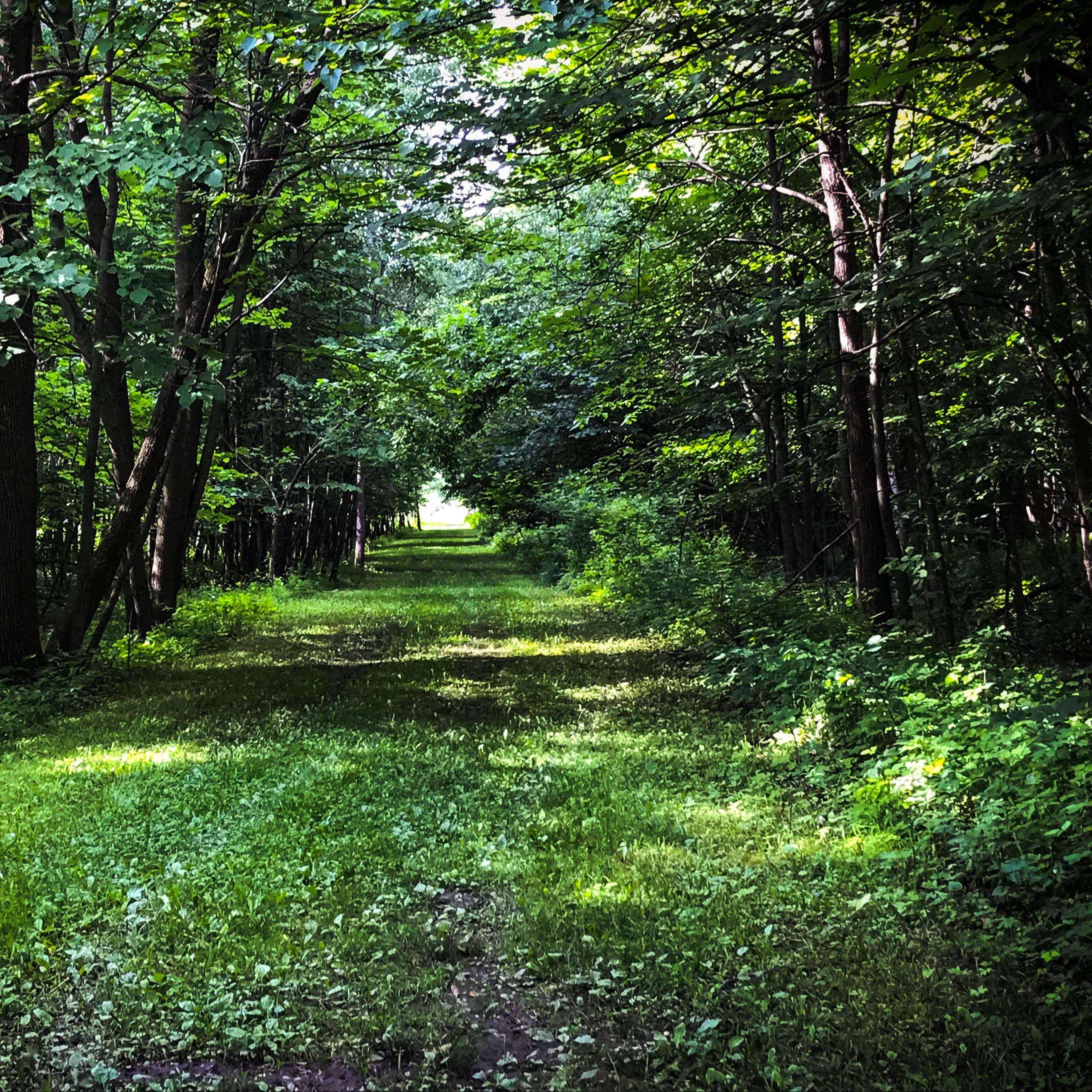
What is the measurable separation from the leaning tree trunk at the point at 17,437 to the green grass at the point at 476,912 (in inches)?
84.5

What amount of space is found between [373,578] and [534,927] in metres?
24.5

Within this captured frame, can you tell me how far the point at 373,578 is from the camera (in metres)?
27.9

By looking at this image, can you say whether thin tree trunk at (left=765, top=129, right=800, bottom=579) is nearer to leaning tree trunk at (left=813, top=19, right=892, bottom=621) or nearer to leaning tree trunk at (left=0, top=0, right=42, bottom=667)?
leaning tree trunk at (left=813, top=19, right=892, bottom=621)

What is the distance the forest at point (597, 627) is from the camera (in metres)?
3.45

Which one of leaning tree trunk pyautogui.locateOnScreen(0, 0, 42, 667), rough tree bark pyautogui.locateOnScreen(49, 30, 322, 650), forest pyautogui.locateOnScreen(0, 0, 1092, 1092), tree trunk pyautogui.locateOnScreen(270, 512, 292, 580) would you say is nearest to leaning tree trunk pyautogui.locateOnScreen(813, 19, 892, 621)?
forest pyautogui.locateOnScreen(0, 0, 1092, 1092)

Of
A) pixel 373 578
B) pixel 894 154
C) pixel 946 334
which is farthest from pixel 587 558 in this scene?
pixel 894 154

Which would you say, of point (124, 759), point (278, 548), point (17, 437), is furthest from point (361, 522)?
point (124, 759)

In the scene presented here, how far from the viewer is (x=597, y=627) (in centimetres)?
1470

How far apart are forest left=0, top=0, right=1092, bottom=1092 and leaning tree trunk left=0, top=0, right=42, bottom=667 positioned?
7cm

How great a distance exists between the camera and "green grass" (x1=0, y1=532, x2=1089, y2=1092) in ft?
10.4

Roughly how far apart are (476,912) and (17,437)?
27.3 feet

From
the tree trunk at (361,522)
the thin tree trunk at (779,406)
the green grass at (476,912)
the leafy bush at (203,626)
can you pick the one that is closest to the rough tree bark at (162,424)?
the leafy bush at (203,626)

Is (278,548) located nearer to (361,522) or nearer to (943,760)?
(361,522)

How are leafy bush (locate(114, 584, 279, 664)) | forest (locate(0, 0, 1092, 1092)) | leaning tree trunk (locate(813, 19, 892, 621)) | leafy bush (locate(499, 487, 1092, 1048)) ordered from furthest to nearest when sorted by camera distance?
leafy bush (locate(114, 584, 279, 664)) < leaning tree trunk (locate(813, 19, 892, 621)) < leafy bush (locate(499, 487, 1092, 1048)) < forest (locate(0, 0, 1092, 1092))
